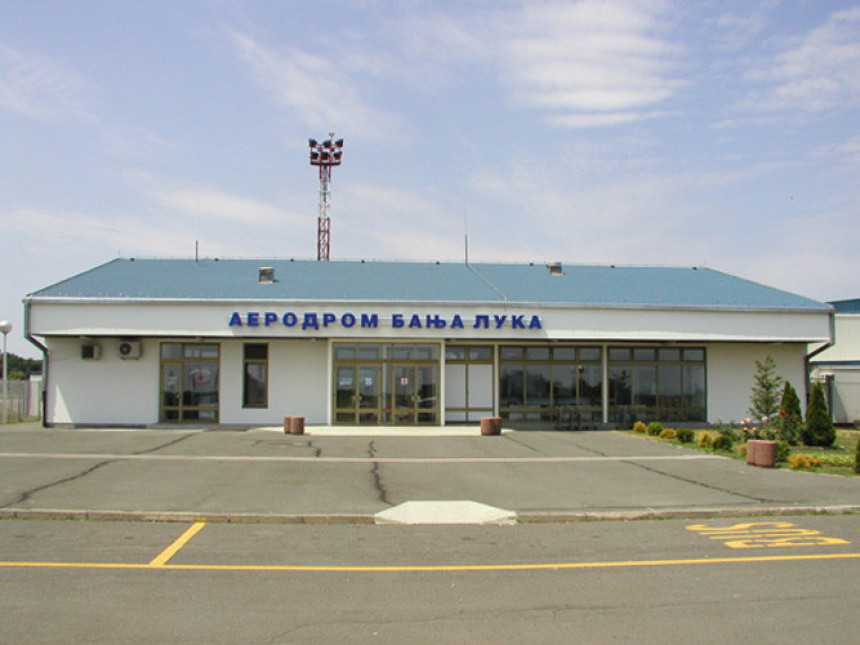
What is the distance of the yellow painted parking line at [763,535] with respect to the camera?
9.65 metres

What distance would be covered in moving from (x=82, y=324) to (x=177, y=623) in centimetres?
2015

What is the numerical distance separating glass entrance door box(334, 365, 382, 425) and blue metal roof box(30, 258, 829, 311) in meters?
2.58

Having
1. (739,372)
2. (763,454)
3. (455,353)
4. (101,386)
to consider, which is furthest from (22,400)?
(739,372)

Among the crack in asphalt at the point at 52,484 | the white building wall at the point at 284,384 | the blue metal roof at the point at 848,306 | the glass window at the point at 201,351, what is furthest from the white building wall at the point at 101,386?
the blue metal roof at the point at 848,306

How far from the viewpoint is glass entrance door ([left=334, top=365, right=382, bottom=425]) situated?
25.0 m

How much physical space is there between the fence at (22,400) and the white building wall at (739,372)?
2679 centimetres

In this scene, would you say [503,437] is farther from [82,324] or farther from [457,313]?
[82,324]

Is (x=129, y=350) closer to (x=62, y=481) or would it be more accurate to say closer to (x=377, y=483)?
(x=62, y=481)

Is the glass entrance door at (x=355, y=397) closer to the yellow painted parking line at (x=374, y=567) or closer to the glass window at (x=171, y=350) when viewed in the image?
the glass window at (x=171, y=350)

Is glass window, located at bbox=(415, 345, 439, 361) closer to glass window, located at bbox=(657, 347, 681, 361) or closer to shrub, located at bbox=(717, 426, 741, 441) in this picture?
glass window, located at bbox=(657, 347, 681, 361)

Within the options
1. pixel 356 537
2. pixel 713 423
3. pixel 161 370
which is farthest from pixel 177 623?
pixel 713 423

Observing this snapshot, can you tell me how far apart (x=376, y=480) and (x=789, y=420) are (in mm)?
14035

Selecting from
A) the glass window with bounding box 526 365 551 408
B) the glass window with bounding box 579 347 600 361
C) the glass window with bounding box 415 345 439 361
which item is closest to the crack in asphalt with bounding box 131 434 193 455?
the glass window with bounding box 415 345 439 361

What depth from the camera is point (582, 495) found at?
512 inches
